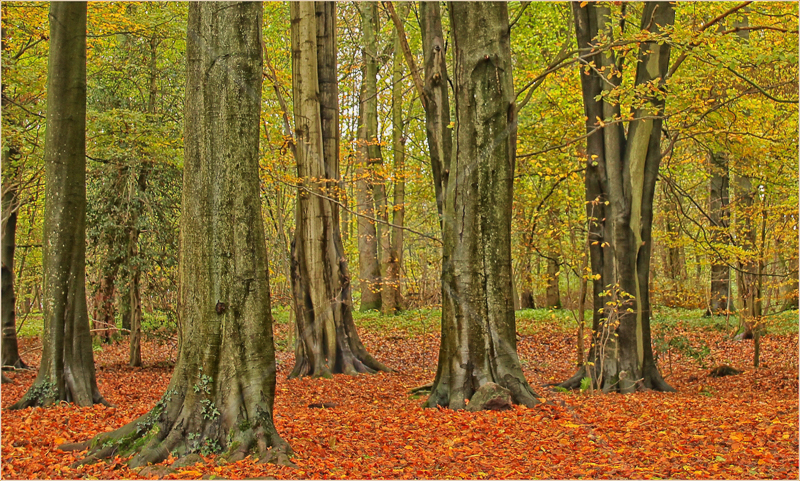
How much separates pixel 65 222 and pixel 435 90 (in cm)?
519

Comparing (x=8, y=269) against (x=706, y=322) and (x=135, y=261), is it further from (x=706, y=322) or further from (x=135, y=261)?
Answer: (x=706, y=322)

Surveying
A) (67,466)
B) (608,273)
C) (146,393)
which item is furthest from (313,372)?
(67,466)

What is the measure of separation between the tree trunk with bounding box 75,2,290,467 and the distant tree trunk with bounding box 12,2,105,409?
3.53 m

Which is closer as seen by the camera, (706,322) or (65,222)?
(65,222)

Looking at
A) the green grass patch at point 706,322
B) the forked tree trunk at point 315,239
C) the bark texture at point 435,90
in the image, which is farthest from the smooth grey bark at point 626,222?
the green grass patch at point 706,322

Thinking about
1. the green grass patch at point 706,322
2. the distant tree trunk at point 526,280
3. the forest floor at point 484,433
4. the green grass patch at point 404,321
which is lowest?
the forest floor at point 484,433

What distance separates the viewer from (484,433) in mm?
5676

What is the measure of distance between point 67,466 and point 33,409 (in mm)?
3117

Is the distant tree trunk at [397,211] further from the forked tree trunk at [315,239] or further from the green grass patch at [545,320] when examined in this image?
the forked tree trunk at [315,239]

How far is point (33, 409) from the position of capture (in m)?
7.21

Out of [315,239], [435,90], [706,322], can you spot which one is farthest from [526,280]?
[435,90]

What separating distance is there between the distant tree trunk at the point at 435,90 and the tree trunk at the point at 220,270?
363cm

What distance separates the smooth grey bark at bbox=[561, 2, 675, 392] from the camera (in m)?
8.65

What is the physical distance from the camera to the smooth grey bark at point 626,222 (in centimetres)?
865
